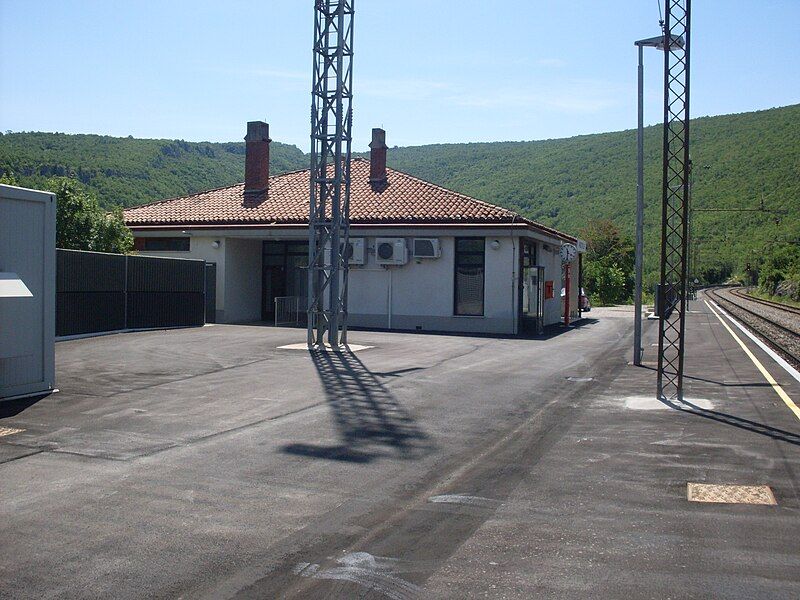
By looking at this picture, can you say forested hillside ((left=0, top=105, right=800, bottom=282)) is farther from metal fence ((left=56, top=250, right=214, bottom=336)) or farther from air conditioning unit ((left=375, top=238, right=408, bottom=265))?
air conditioning unit ((left=375, top=238, right=408, bottom=265))

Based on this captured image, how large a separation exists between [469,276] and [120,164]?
167 ft

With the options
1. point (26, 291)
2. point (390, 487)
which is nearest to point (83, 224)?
point (26, 291)

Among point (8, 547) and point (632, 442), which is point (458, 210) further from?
point (8, 547)

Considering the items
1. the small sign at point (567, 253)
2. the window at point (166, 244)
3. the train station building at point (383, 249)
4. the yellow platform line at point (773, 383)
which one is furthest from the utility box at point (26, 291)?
the small sign at point (567, 253)

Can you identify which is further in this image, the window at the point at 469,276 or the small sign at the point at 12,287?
the window at the point at 469,276

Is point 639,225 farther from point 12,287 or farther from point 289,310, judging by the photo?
point 289,310

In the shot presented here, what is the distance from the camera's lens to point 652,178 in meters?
99.6

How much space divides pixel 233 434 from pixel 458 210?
1928 centimetres

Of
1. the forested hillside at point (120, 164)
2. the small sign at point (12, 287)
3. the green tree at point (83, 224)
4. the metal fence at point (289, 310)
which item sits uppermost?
the forested hillside at point (120, 164)

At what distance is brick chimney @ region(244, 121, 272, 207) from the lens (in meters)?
33.2

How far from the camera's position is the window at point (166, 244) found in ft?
100

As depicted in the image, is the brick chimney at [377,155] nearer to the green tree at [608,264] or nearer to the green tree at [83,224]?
the green tree at [83,224]

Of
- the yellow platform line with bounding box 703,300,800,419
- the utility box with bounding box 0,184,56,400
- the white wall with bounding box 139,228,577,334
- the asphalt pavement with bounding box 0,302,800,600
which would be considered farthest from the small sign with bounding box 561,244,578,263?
the utility box with bounding box 0,184,56,400

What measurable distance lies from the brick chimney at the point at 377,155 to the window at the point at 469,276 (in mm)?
6552
